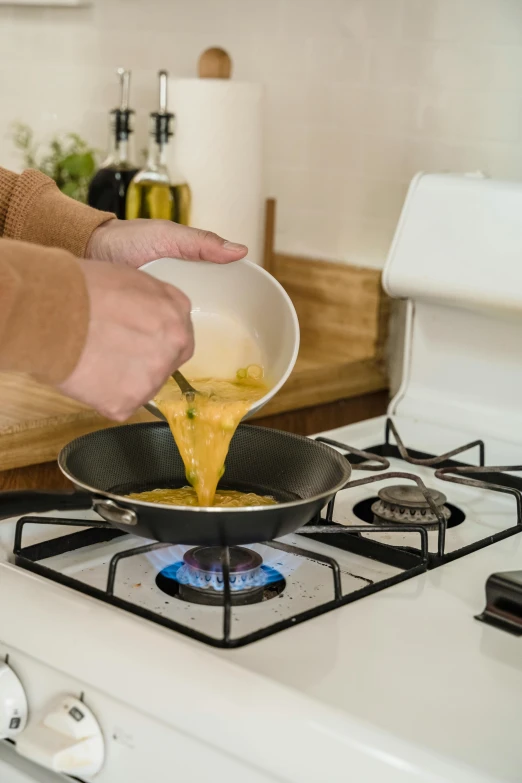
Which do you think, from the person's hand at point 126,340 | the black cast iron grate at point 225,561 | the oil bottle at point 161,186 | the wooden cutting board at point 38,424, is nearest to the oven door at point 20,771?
the black cast iron grate at point 225,561

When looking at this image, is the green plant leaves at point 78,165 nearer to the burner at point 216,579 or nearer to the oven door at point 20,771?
the burner at point 216,579

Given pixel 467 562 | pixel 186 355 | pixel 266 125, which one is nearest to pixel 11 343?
pixel 186 355

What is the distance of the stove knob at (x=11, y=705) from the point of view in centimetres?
74

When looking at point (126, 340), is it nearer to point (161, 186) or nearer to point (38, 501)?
point (38, 501)

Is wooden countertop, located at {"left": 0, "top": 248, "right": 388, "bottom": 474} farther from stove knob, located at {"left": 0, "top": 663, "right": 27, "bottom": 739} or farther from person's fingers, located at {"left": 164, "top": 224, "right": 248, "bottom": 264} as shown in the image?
stove knob, located at {"left": 0, "top": 663, "right": 27, "bottom": 739}

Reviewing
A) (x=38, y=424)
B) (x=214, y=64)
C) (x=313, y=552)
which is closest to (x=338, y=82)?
(x=214, y=64)

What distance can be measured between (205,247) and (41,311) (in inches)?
14.7

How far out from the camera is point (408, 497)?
1.03 meters

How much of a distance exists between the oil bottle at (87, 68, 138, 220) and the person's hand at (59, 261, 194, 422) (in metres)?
0.81

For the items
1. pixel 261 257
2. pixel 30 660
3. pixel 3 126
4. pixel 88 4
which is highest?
pixel 88 4

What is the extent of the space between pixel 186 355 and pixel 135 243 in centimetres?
35

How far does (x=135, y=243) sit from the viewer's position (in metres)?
1.07

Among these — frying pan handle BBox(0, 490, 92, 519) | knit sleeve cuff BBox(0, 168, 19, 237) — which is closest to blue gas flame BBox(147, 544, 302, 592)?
frying pan handle BBox(0, 490, 92, 519)

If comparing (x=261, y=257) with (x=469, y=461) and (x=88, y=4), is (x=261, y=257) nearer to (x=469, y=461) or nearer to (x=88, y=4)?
(x=469, y=461)
